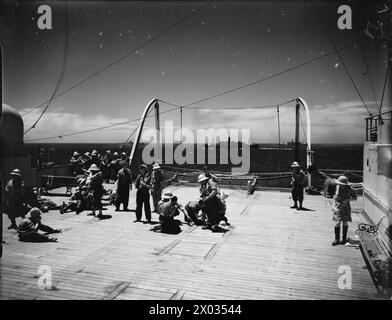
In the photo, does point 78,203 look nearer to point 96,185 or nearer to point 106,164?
point 96,185

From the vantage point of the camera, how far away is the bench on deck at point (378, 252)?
6.09 metres

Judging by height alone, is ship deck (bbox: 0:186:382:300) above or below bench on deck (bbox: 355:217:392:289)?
below

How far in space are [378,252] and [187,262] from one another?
4.52 meters

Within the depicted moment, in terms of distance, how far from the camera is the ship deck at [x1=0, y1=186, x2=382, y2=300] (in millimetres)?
5980

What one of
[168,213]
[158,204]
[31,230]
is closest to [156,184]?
[158,204]

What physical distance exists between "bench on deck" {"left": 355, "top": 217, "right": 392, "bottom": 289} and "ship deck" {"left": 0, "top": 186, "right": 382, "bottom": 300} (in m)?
0.27

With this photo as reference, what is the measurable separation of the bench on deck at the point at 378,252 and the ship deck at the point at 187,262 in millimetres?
266

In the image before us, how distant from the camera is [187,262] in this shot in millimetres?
7426

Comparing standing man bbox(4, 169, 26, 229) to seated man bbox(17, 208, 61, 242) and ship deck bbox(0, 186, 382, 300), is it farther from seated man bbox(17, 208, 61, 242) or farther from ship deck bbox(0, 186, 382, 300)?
seated man bbox(17, 208, 61, 242)

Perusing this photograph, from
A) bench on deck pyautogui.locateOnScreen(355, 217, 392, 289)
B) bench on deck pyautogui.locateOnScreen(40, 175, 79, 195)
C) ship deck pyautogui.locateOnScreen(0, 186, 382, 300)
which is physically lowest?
ship deck pyautogui.locateOnScreen(0, 186, 382, 300)

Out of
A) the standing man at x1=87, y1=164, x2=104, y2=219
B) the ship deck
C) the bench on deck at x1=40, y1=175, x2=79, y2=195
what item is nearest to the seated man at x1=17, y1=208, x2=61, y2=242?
the ship deck

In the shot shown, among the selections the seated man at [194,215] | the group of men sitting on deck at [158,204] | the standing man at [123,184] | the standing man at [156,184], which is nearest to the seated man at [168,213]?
the group of men sitting on deck at [158,204]

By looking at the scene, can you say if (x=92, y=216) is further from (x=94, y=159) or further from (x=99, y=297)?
(x=99, y=297)
